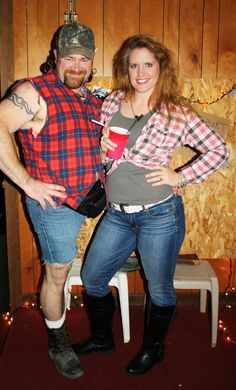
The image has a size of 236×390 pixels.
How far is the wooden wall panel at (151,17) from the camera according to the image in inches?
110

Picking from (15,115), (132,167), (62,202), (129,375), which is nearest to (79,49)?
(15,115)

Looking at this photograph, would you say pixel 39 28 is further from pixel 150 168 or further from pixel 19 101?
pixel 150 168

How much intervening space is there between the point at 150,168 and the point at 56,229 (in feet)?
2.13

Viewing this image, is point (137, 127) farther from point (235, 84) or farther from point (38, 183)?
point (235, 84)

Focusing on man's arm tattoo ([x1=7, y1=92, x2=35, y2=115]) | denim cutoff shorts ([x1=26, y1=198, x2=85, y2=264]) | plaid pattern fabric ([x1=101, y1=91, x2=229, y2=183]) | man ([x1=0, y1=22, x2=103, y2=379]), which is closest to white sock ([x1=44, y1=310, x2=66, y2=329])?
man ([x1=0, y1=22, x2=103, y2=379])

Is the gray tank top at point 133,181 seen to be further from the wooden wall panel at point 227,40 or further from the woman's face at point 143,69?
the wooden wall panel at point 227,40

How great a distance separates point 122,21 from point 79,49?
990 mm

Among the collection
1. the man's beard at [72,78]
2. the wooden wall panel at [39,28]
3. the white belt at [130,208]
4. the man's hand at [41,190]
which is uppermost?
the wooden wall panel at [39,28]

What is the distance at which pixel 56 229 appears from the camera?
2.07 m

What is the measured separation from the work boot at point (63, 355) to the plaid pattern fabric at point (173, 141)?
113 cm

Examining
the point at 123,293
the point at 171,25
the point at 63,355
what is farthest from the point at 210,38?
the point at 63,355

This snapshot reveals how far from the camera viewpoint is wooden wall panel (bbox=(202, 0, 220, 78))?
281cm

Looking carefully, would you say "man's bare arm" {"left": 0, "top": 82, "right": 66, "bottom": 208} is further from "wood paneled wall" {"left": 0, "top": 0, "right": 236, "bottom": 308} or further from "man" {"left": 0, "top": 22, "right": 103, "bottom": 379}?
"wood paneled wall" {"left": 0, "top": 0, "right": 236, "bottom": 308}

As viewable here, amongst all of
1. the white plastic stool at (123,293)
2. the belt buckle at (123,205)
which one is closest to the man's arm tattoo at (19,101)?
the belt buckle at (123,205)
